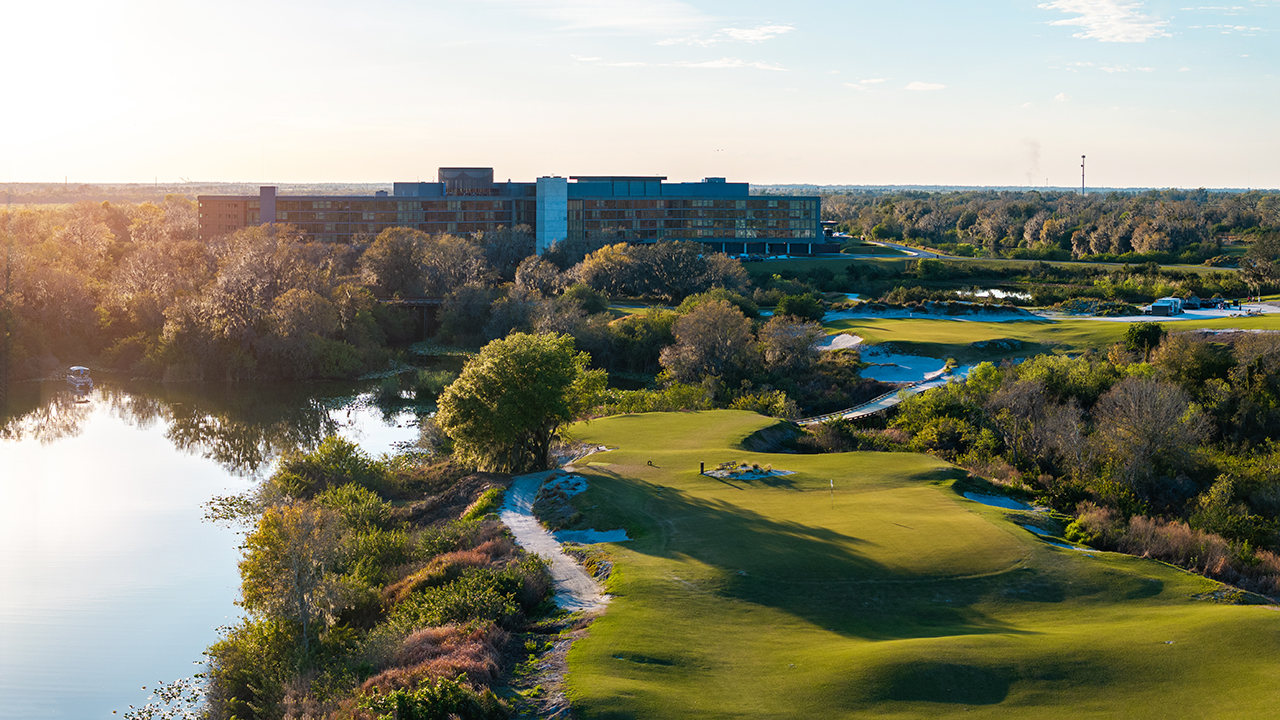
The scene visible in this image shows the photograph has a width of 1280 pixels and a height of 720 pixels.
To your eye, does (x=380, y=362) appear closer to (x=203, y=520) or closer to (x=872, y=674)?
(x=203, y=520)

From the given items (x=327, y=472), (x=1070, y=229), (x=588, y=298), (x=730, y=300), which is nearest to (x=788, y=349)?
(x=730, y=300)

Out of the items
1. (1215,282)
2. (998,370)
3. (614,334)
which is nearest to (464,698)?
(998,370)

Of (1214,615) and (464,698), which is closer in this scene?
(464,698)

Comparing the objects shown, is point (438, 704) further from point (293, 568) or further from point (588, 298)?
point (588, 298)

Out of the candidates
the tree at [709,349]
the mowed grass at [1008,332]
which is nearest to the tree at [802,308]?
the mowed grass at [1008,332]

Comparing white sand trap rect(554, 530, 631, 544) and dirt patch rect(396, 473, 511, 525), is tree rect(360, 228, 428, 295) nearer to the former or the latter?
dirt patch rect(396, 473, 511, 525)

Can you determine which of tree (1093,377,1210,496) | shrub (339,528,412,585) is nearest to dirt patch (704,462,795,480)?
shrub (339,528,412,585)

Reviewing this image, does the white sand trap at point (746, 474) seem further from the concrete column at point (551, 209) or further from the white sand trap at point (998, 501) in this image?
the concrete column at point (551, 209)
